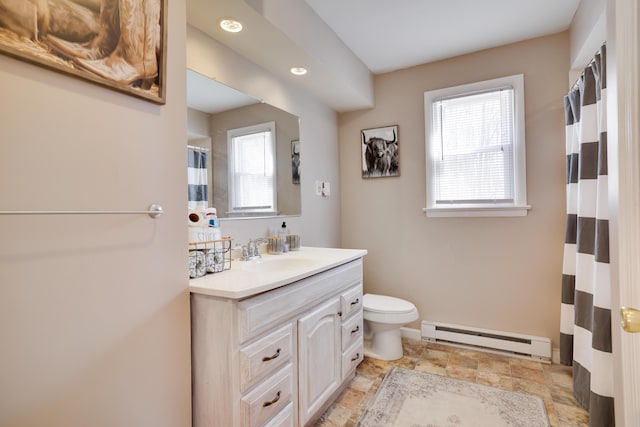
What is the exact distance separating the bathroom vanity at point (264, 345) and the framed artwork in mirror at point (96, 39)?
748 mm

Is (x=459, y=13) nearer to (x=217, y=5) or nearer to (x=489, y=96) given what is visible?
(x=489, y=96)

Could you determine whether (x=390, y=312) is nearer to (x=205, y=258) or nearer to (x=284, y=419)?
(x=284, y=419)

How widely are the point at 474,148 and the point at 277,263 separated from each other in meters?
1.82

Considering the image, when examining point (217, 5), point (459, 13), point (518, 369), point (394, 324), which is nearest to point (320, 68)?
point (217, 5)

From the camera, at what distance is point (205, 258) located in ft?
4.41

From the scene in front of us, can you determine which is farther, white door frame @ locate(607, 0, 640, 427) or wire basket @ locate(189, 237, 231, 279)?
wire basket @ locate(189, 237, 231, 279)

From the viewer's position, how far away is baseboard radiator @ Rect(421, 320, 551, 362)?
225 cm

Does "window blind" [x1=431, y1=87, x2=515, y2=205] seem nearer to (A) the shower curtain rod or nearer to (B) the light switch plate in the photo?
(B) the light switch plate

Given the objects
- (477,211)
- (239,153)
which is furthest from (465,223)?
(239,153)

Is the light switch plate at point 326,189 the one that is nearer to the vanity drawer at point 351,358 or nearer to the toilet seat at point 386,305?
the toilet seat at point 386,305

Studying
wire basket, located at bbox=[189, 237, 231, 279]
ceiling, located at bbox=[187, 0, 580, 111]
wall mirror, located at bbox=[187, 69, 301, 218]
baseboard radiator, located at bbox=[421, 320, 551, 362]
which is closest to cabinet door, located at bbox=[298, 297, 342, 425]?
wire basket, located at bbox=[189, 237, 231, 279]

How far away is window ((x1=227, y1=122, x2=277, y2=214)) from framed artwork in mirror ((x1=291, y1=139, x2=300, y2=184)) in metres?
0.19

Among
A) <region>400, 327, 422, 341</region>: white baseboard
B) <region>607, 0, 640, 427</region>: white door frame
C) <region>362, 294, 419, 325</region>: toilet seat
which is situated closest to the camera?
<region>607, 0, 640, 427</region>: white door frame

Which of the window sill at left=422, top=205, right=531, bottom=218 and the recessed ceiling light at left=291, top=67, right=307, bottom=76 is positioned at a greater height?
the recessed ceiling light at left=291, top=67, right=307, bottom=76
